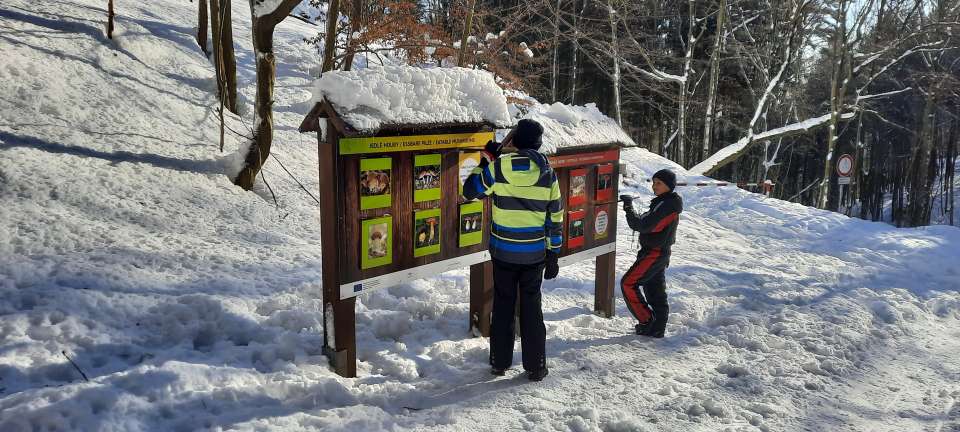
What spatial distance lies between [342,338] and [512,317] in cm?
118

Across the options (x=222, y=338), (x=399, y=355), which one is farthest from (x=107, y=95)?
(x=399, y=355)

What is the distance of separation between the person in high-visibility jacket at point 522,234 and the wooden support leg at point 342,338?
0.98 m

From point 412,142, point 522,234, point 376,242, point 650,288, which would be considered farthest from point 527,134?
point 650,288

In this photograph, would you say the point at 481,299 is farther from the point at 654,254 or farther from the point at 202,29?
the point at 202,29

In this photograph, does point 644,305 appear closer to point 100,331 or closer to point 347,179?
point 347,179

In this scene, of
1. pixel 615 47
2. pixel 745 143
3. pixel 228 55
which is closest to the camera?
pixel 228 55

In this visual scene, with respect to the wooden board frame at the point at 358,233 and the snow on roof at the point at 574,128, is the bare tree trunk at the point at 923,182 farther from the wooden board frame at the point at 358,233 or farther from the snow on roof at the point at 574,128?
the wooden board frame at the point at 358,233

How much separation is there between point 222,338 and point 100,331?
2.47ft

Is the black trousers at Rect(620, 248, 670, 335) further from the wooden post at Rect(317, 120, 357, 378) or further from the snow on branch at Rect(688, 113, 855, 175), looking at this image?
the snow on branch at Rect(688, 113, 855, 175)

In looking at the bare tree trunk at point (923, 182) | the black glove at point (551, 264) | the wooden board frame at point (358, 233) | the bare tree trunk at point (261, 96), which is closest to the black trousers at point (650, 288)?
the wooden board frame at point (358, 233)

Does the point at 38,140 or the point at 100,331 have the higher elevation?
the point at 38,140

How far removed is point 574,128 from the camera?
6.00 meters

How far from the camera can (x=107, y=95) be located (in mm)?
9164

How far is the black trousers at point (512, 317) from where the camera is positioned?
464cm
